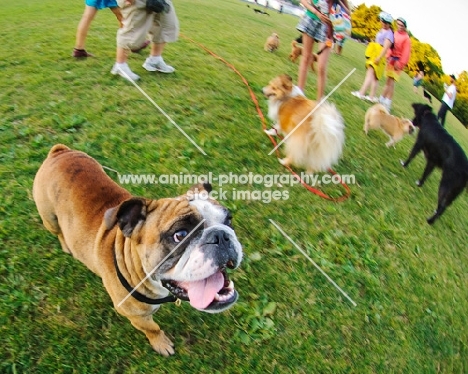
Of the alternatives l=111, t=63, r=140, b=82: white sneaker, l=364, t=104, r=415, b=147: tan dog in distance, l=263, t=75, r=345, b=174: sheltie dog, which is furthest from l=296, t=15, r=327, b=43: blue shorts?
l=111, t=63, r=140, b=82: white sneaker

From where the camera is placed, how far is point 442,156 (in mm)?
5457

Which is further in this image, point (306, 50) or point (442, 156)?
point (306, 50)

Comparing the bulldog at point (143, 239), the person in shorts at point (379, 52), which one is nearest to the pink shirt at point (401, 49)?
the person in shorts at point (379, 52)

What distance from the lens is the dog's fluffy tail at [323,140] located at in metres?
4.42

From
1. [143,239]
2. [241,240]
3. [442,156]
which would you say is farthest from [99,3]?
[442,156]

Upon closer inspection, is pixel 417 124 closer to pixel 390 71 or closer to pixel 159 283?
pixel 390 71

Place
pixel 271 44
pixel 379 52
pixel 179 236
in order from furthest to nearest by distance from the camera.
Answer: pixel 271 44 < pixel 379 52 < pixel 179 236

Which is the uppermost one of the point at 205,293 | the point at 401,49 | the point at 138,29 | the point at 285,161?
the point at 401,49

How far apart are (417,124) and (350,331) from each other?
200 inches

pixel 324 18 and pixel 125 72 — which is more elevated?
pixel 324 18

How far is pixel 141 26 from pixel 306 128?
9.80ft

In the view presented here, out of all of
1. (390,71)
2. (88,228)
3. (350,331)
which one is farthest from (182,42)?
(350,331)

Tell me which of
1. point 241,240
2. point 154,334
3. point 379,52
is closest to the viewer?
point 154,334

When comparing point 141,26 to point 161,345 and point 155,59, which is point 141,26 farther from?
point 161,345
